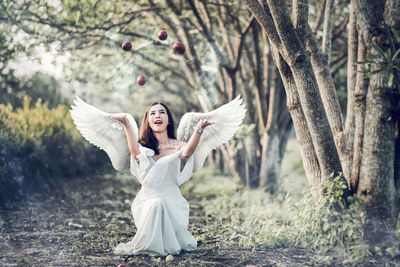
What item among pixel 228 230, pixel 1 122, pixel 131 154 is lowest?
pixel 228 230

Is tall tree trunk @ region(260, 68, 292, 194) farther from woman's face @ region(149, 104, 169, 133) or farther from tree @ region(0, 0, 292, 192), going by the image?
woman's face @ region(149, 104, 169, 133)

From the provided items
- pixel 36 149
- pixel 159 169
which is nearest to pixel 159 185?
pixel 159 169

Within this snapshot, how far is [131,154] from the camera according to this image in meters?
3.89

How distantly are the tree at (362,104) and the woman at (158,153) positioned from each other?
637 millimetres

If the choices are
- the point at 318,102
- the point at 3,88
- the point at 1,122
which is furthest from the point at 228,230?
the point at 3,88

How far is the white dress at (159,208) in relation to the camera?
3768 millimetres

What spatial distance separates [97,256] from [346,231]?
2.32m

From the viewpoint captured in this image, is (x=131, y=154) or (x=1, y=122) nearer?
(x=131, y=154)

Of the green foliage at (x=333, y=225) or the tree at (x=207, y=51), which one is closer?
the green foliage at (x=333, y=225)

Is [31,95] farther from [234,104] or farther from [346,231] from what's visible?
[346,231]

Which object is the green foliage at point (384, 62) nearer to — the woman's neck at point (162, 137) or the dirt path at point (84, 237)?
the dirt path at point (84, 237)

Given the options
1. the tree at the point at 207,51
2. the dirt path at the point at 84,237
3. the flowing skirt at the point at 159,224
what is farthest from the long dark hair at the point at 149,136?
the tree at the point at 207,51

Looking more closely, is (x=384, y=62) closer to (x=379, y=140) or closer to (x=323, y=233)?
(x=379, y=140)

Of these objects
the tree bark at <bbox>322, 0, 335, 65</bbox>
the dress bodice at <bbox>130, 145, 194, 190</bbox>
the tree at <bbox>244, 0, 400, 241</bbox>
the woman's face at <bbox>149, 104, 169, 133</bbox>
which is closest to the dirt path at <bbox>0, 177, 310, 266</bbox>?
the dress bodice at <bbox>130, 145, 194, 190</bbox>
